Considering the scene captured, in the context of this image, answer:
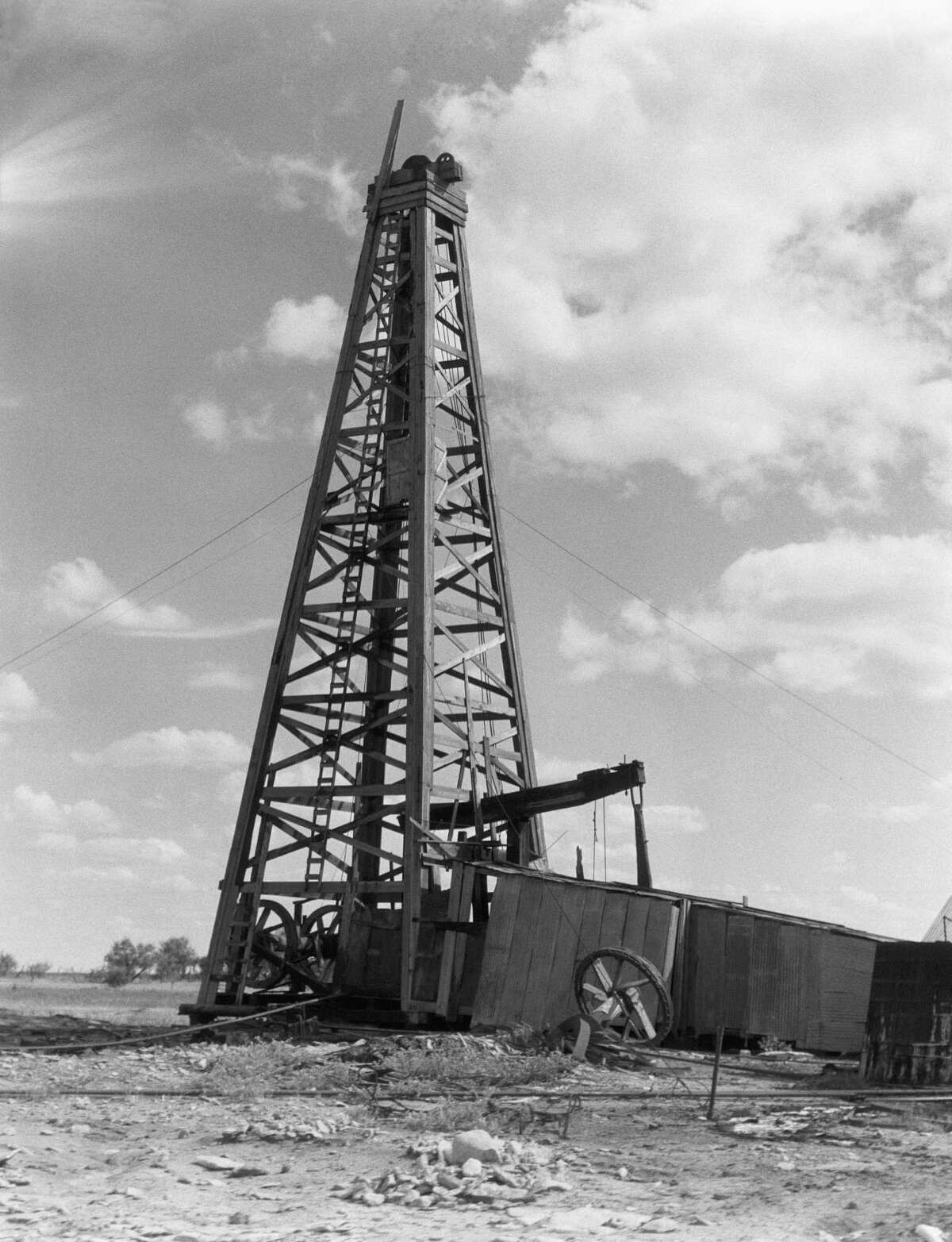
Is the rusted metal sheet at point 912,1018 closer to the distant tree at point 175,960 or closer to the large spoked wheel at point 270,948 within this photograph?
the large spoked wheel at point 270,948

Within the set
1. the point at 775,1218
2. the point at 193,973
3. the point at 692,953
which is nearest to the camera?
the point at 775,1218

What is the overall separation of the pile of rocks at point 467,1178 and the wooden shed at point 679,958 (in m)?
9.22

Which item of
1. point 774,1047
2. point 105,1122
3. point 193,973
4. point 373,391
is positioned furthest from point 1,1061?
point 193,973

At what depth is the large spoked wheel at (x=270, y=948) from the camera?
2544 cm

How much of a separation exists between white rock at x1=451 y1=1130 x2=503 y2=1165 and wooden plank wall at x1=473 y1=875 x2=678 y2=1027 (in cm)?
926

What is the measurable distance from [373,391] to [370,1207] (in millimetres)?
20765

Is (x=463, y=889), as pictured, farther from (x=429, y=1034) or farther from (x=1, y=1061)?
(x=1, y=1061)

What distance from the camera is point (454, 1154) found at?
11445mm

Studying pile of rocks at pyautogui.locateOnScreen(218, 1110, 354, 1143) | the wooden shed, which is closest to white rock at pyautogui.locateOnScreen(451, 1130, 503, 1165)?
pile of rocks at pyautogui.locateOnScreen(218, 1110, 354, 1143)

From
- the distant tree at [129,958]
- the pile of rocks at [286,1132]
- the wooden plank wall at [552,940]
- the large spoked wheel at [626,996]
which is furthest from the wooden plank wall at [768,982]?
the distant tree at [129,958]

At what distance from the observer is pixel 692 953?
70.2 ft

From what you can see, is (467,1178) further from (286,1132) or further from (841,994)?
(841,994)

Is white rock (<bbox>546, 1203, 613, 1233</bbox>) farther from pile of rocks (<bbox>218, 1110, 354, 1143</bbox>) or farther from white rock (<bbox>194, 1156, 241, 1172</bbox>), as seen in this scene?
pile of rocks (<bbox>218, 1110, 354, 1143</bbox>)

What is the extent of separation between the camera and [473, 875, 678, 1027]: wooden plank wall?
2100cm
